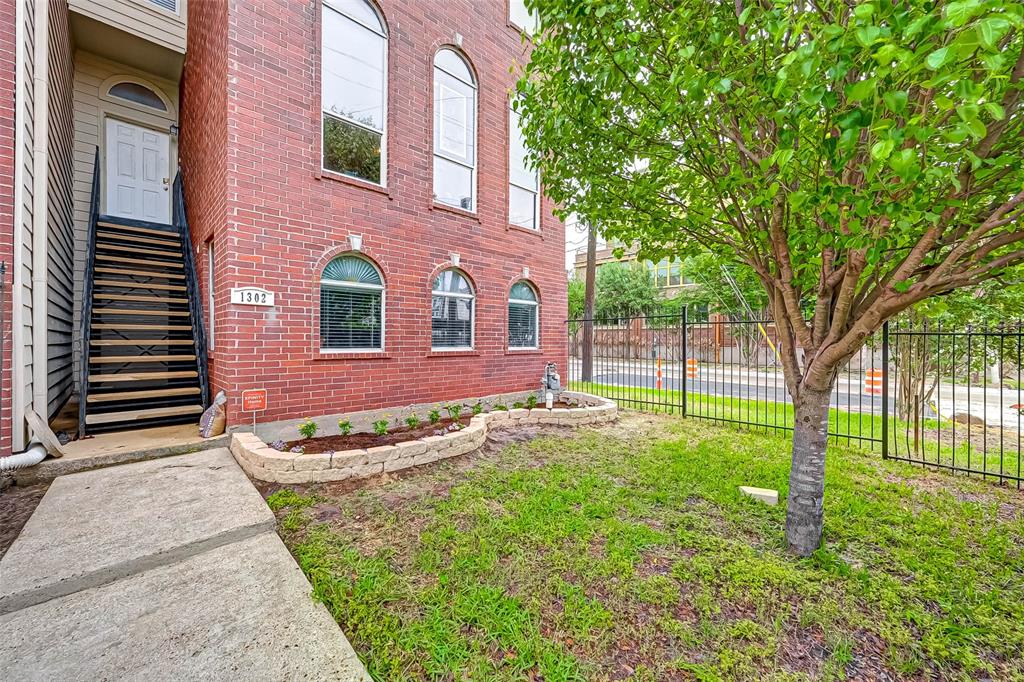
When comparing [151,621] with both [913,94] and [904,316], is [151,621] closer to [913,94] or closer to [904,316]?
[913,94]

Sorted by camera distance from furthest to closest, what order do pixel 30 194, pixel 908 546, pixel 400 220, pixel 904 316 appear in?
pixel 904 316 → pixel 400 220 → pixel 30 194 → pixel 908 546

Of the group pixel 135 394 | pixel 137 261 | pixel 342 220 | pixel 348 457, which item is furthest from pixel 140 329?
pixel 348 457

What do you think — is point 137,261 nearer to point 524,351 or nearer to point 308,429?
point 308,429

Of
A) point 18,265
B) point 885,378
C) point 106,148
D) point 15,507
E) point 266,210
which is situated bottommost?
point 15,507

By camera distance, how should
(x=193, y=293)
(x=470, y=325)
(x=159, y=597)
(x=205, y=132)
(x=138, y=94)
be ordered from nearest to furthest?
(x=159, y=597) → (x=205, y=132) → (x=193, y=293) → (x=470, y=325) → (x=138, y=94)

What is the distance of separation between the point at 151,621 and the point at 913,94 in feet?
16.4

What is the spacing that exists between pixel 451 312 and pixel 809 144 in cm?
548

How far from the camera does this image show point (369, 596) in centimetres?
234

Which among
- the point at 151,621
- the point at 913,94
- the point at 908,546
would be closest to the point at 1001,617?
the point at 908,546

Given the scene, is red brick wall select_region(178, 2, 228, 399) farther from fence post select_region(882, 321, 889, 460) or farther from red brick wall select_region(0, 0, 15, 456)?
fence post select_region(882, 321, 889, 460)

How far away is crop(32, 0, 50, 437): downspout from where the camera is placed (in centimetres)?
405

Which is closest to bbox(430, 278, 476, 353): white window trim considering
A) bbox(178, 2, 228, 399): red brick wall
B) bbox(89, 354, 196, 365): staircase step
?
bbox(178, 2, 228, 399): red brick wall

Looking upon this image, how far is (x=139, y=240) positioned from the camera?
6.64m

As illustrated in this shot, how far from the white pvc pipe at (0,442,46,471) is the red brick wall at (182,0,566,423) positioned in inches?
59.1
